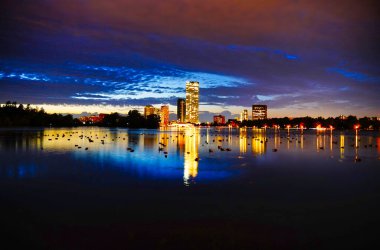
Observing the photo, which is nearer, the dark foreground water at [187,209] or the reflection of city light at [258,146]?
the dark foreground water at [187,209]

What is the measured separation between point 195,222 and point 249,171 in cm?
1365

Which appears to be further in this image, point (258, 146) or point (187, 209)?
point (258, 146)

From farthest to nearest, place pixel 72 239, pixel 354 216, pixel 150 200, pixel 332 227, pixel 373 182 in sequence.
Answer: pixel 373 182 < pixel 150 200 < pixel 354 216 < pixel 332 227 < pixel 72 239

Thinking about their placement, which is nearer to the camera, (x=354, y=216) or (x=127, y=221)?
(x=127, y=221)

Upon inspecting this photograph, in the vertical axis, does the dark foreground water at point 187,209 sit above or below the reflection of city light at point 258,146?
below

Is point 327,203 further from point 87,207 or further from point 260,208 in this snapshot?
point 87,207

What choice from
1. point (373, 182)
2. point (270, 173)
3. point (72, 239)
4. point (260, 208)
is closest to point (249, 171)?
point (270, 173)

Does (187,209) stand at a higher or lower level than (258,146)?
lower

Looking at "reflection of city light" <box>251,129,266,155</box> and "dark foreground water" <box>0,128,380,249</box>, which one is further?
"reflection of city light" <box>251,129,266,155</box>

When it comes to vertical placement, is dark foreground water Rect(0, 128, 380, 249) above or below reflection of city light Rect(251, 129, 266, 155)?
below

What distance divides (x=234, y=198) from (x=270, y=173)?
9387 mm

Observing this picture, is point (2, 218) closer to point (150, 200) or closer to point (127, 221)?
point (127, 221)

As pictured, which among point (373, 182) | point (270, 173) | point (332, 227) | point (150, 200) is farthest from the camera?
point (270, 173)

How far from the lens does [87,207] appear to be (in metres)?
14.3
